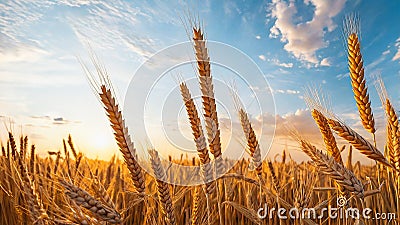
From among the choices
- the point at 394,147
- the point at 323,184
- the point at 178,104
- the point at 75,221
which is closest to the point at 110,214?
the point at 75,221

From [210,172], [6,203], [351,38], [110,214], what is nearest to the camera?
[110,214]

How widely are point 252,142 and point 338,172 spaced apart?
2.27 feet

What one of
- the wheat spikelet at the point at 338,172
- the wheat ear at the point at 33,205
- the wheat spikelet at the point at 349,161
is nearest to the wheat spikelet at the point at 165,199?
the wheat ear at the point at 33,205

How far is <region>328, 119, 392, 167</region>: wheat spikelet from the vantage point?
6.96ft

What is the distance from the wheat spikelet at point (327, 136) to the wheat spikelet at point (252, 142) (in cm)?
48

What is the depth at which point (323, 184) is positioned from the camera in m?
5.88

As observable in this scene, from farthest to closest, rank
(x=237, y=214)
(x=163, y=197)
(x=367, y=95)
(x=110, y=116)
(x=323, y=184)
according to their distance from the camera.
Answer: (x=323, y=184), (x=237, y=214), (x=367, y=95), (x=163, y=197), (x=110, y=116)

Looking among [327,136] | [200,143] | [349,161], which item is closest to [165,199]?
[200,143]

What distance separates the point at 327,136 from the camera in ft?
8.32

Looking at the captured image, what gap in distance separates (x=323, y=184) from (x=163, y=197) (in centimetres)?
443

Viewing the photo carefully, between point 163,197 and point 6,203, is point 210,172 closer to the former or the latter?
point 163,197

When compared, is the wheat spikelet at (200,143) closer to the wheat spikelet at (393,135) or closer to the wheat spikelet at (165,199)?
the wheat spikelet at (165,199)

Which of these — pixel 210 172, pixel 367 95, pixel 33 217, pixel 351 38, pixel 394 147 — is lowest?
pixel 33 217

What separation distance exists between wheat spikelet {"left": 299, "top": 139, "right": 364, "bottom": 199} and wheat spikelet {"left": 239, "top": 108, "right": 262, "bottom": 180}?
1.29 feet
